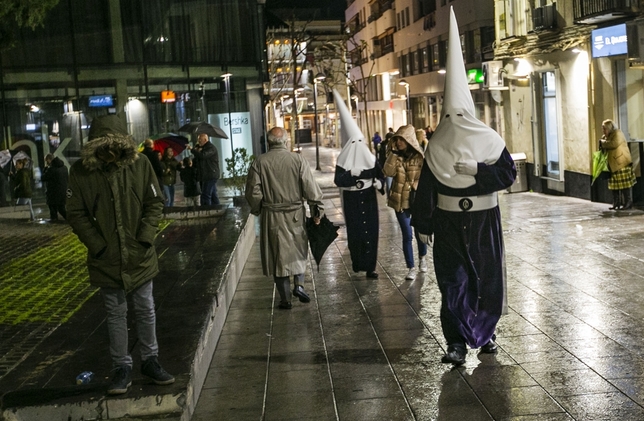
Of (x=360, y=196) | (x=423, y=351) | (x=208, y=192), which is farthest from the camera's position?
(x=208, y=192)

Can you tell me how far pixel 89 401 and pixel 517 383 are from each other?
291 cm

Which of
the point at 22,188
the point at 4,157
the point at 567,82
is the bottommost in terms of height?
the point at 22,188

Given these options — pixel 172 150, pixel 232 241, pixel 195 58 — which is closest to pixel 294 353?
pixel 232 241

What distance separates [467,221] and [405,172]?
152 inches

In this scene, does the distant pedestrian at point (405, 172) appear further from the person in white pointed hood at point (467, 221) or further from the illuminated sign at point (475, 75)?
the illuminated sign at point (475, 75)

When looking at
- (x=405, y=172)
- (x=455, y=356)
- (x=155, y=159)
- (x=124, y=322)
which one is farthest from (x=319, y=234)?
(x=155, y=159)

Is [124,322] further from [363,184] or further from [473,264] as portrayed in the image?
[363,184]

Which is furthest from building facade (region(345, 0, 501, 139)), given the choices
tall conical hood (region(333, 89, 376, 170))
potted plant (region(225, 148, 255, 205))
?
tall conical hood (region(333, 89, 376, 170))

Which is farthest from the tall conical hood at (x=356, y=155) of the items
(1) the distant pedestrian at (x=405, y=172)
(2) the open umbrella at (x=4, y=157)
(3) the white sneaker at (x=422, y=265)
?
(2) the open umbrella at (x=4, y=157)

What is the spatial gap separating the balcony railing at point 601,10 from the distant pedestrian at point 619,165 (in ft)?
8.56

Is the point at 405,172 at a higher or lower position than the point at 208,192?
higher

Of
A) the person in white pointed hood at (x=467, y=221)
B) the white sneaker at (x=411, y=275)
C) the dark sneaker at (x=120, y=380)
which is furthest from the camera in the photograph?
the white sneaker at (x=411, y=275)

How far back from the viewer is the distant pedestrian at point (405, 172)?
1098 centimetres

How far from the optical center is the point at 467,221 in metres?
7.41
